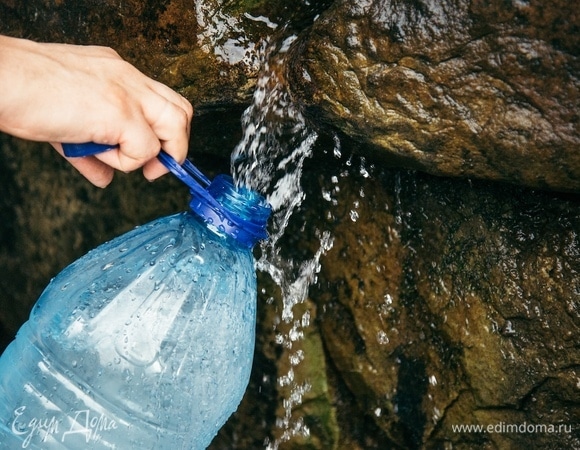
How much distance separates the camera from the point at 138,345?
171cm

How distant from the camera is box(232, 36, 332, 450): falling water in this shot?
166 cm

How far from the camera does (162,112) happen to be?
4.25 feet

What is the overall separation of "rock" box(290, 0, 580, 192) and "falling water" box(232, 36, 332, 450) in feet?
0.37

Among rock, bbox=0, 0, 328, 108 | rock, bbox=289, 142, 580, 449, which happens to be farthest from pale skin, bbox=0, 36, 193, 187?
rock, bbox=289, 142, 580, 449

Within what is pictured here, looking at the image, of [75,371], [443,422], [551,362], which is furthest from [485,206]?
[75,371]

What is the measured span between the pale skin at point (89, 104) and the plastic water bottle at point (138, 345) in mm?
360

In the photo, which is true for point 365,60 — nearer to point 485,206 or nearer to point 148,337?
point 485,206

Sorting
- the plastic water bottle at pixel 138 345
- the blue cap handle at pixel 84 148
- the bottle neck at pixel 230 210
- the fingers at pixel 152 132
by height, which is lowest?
the plastic water bottle at pixel 138 345

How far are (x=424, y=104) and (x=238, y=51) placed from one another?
0.51 meters

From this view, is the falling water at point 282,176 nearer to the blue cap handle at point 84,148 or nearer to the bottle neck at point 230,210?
the bottle neck at point 230,210

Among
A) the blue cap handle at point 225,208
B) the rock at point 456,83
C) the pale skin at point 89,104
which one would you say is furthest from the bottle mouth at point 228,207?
the rock at point 456,83

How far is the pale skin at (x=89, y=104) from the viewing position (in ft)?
3.92

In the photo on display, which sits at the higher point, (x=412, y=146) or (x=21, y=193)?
(x=412, y=146)

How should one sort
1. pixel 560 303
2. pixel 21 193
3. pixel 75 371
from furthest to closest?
pixel 21 193, pixel 75 371, pixel 560 303
